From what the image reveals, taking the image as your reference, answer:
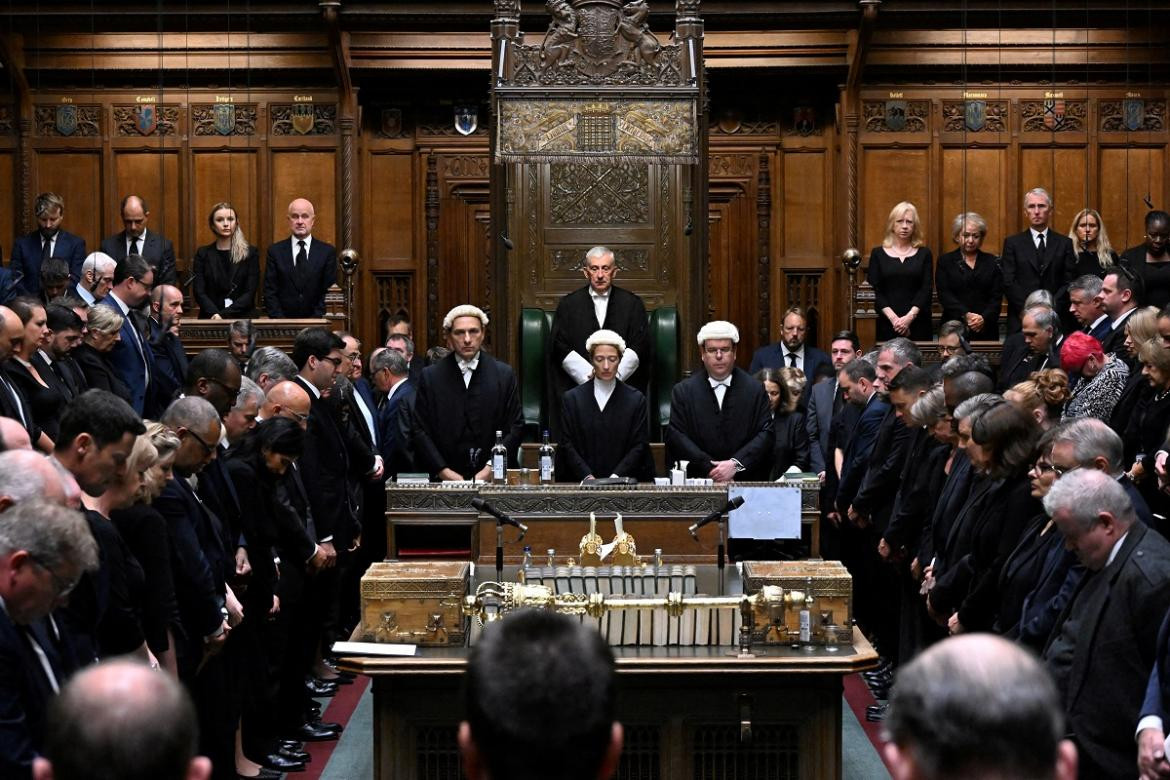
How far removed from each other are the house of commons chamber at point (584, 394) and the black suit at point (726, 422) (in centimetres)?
3

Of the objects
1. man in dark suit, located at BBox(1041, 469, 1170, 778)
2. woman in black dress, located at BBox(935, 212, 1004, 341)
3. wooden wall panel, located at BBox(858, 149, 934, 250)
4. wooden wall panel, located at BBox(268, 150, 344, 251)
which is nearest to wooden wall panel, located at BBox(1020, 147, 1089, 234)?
wooden wall panel, located at BBox(858, 149, 934, 250)

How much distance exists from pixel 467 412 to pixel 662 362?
5.47ft

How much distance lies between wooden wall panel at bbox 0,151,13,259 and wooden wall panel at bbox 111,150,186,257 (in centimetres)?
73

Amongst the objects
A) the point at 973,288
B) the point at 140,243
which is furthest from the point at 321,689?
the point at 973,288

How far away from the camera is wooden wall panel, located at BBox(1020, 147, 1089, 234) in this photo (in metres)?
15.0

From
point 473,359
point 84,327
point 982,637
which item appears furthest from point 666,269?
point 982,637

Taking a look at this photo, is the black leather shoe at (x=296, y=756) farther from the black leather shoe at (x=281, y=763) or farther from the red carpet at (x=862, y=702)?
the red carpet at (x=862, y=702)

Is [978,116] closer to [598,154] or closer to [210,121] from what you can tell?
[598,154]

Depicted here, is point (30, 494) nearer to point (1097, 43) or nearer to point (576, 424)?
point (576, 424)

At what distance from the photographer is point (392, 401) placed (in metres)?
10.7

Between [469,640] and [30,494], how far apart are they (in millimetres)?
2242

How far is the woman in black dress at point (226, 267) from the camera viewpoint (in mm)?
13430

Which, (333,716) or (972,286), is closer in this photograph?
(333,716)

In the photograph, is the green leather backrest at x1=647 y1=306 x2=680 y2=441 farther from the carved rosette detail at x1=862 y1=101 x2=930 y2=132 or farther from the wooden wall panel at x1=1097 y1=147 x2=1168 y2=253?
the wooden wall panel at x1=1097 y1=147 x2=1168 y2=253
